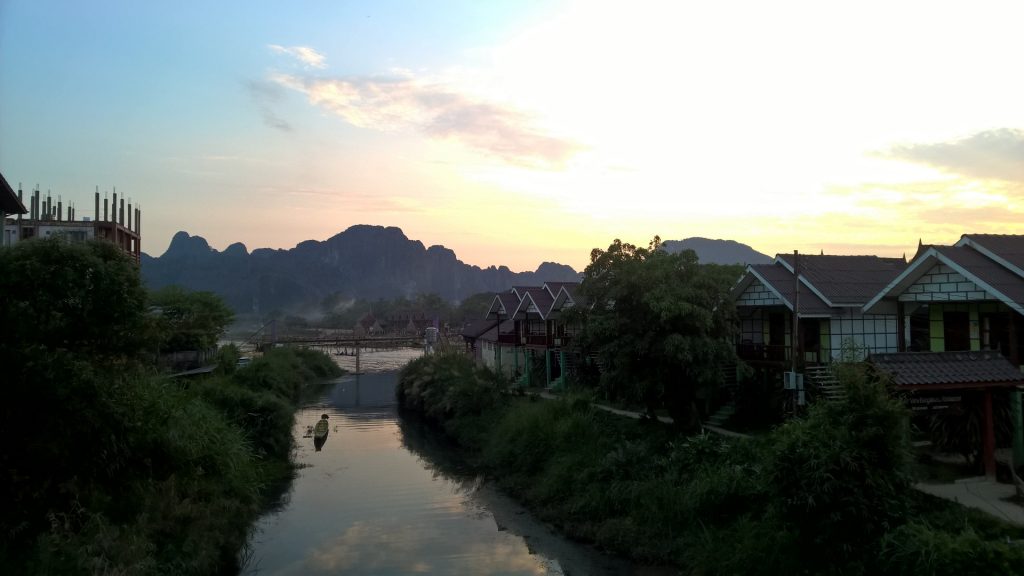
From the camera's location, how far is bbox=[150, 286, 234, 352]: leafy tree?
36.0 m

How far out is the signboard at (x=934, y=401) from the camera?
15.5 meters

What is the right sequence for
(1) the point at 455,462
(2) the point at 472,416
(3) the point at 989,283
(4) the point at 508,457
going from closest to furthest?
(3) the point at 989,283
(4) the point at 508,457
(1) the point at 455,462
(2) the point at 472,416

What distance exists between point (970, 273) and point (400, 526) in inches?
706

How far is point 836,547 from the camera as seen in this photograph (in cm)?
1266

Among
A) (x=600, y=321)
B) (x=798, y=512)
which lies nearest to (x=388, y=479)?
(x=600, y=321)

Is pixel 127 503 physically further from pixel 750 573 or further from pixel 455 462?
pixel 455 462

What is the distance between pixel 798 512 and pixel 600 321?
372 inches

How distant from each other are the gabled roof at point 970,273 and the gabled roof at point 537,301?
20.4 meters

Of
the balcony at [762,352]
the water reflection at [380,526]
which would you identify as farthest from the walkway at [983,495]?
the water reflection at [380,526]

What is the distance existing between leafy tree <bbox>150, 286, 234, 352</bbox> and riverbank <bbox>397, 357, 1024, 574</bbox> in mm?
18994

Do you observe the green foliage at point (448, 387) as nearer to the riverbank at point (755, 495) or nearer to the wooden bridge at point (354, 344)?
the riverbank at point (755, 495)

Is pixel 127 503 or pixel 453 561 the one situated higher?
pixel 127 503

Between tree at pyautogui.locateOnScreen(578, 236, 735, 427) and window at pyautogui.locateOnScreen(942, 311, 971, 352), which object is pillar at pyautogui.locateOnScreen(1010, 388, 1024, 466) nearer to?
window at pyautogui.locateOnScreen(942, 311, 971, 352)

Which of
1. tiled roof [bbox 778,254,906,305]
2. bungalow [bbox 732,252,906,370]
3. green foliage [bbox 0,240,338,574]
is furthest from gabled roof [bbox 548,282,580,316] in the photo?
green foliage [bbox 0,240,338,574]
